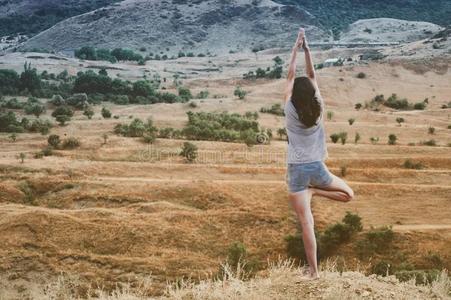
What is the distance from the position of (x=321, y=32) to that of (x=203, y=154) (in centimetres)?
8464

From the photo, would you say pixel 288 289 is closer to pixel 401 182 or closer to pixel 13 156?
pixel 401 182

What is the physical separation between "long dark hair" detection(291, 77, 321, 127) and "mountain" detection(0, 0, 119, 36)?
124640 mm

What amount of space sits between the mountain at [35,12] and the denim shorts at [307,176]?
125m

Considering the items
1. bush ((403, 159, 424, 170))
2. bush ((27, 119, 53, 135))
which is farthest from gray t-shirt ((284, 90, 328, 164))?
bush ((27, 119, 53, 135))

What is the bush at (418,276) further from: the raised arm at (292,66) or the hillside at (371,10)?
the hillside at (371,10)

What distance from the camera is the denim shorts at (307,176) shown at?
7160 mm

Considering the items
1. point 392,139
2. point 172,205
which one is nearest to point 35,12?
point 392,139

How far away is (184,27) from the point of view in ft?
374

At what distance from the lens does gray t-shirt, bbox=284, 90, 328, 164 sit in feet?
23.6

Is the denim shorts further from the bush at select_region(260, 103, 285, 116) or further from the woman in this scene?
the bush at select_region(260, 103, 285, 116)

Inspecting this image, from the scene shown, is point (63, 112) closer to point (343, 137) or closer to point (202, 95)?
point (202, 95)

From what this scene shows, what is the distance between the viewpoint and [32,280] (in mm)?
18969

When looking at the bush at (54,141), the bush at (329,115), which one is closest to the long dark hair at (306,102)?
the bush at (54,141)

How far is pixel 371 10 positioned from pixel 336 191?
131685 mm
